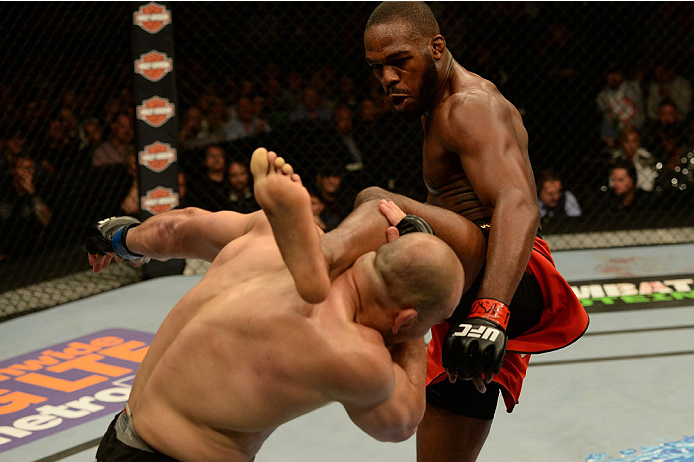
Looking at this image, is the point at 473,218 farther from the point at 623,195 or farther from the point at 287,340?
the point at 623,195

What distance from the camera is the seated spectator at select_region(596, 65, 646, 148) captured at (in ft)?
19.0

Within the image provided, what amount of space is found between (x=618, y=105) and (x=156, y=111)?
3.02 m

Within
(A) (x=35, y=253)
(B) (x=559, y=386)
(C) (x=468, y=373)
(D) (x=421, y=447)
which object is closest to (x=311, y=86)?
(A) (x=35, y=253)

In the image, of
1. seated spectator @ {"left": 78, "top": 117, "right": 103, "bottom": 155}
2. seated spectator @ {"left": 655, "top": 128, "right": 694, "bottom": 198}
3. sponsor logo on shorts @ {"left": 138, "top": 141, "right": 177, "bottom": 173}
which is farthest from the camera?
seated spectator @ {"left": 655, "top": 128, "right": 694, "bottom": 198}

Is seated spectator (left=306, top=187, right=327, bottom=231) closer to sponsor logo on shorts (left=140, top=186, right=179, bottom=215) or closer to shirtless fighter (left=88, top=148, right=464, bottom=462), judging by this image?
sponsor logo on shorts (left=140, top=186, right=179, bottom=215)

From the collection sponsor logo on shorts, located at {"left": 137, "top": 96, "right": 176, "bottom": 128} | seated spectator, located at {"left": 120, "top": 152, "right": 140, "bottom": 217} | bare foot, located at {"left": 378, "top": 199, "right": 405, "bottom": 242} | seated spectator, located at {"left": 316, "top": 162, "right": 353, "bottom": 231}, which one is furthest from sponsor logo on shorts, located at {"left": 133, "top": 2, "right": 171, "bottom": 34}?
bare foot, located at {"left": 378, "top": 199, "right": 405, "bottom": 242}

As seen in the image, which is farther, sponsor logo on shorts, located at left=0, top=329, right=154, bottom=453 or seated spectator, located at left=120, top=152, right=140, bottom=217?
seated spectator, located at left=120, top=152, right=140, bottom=217

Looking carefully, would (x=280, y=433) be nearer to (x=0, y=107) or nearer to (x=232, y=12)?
(x=0, y=107)

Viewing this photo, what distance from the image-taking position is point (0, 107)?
5254mm

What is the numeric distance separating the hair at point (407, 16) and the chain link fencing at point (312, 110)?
2.91 metres

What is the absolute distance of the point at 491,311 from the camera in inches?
76.6

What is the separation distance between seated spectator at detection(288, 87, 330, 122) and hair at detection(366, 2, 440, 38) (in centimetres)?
344

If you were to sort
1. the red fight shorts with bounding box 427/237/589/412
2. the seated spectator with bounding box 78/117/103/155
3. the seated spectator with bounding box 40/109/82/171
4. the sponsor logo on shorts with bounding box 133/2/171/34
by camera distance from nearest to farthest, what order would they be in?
the red fight shorts with bounding box 427/237/589/412, the sponsor logo on shorts with bounding box 133/2/171/34, the seated spectator with bounding box 40/109/82/171, the seated spectator with bounding box 78/117/103/155

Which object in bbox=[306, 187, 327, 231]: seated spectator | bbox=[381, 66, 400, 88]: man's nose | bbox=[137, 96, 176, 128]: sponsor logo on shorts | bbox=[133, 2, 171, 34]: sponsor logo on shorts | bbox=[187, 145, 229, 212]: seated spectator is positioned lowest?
bbox=[187, 145, 229, 212]: seated spectator
